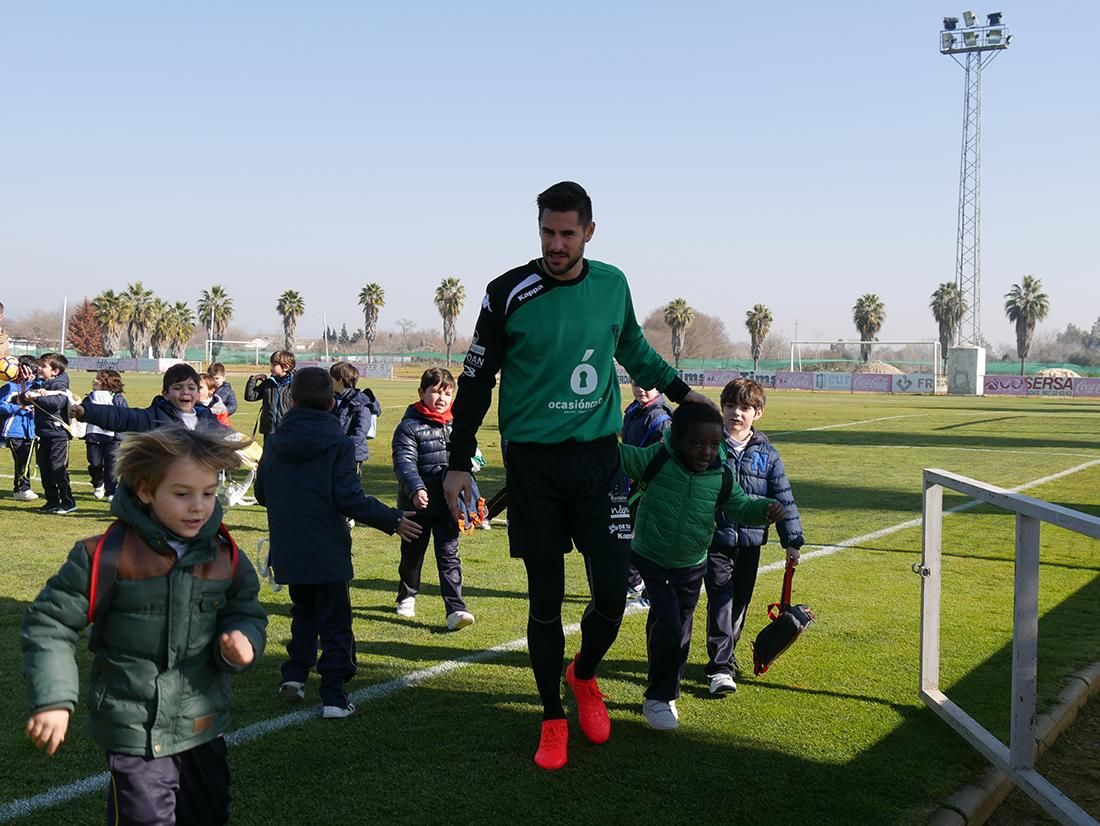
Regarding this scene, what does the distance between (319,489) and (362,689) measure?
1050 millimetres

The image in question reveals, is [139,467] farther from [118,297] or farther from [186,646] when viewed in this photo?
[118,297]


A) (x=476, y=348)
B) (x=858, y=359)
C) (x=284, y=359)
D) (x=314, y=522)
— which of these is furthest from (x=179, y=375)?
(x=858, y=359)

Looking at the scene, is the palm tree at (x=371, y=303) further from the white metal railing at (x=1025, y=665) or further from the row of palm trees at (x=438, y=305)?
the white metal railing at (x=1025, y=665)

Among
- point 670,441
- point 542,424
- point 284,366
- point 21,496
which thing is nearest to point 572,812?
point 542,424

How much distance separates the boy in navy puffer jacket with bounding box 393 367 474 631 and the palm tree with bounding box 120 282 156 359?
10996 centimetres

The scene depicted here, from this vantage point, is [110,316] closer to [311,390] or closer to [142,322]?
[142,322]

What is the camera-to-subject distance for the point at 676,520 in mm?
4984

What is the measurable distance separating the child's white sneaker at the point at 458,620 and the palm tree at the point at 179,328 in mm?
112573

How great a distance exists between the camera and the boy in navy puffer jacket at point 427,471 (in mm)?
6914

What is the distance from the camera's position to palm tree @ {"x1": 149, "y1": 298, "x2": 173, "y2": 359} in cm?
11106

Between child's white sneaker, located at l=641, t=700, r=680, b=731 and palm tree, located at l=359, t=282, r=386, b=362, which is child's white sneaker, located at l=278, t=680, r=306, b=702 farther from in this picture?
palm tree, located at l=359, t=282, r=386, b=362

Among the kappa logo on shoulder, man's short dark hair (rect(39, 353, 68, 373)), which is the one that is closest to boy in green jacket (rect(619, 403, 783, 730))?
the kappa logo on shoulder

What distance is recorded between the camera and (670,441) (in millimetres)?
5059

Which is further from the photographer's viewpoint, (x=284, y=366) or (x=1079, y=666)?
(x=284, y=366)
